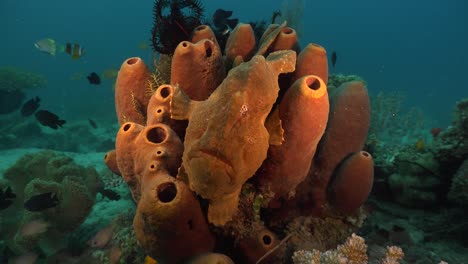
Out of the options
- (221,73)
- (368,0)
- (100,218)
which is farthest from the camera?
(368,0)

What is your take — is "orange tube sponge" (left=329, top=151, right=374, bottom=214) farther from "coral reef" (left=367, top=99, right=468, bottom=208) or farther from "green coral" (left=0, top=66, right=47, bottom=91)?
"green coral" (left=0, top=66, right=47, bottom=91)

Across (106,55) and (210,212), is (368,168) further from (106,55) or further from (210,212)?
(106,55)

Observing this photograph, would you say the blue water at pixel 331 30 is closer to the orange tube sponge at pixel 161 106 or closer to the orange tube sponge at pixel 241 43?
the orange tube sponge at pixel 241 43

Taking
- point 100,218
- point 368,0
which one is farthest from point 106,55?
point 368,0

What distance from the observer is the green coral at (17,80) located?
1434 cm

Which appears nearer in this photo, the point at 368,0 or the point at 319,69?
the point at 319,69

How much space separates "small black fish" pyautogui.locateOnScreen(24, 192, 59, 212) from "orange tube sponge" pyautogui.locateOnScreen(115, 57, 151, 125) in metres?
1.76

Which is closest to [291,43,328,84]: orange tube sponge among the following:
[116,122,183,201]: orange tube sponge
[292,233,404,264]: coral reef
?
[116,122,183,201]: orange tube sponge

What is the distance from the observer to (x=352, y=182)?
2.82 metres

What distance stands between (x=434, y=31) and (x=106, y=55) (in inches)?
5328

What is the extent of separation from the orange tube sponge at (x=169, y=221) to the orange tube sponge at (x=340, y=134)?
49.9 inches

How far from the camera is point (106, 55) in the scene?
93375mm

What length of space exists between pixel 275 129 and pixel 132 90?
1.89m

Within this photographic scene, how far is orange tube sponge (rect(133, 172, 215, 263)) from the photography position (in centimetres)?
205
